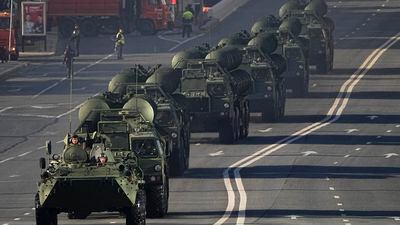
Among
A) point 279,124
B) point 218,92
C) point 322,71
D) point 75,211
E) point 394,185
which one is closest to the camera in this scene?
point 75,211

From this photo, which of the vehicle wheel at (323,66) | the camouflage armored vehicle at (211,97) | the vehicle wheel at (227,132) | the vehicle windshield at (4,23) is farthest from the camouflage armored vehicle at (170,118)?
the vehicle windshield at (4,23)

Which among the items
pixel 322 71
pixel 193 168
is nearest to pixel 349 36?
pixel 322 71

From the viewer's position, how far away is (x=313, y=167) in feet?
194

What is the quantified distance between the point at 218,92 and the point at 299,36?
21896 mm

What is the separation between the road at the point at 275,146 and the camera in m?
48.2

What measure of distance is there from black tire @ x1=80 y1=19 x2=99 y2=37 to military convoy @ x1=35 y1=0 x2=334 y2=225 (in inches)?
764

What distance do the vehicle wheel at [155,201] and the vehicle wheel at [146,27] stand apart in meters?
68.4

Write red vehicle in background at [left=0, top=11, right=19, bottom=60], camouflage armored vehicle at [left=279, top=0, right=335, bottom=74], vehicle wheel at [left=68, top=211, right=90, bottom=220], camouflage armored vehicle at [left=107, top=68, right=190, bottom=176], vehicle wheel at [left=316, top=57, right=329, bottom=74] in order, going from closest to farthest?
vehicle wheel at [left=68, top=211, right=90, bottom=220]
camouflage armored vehicle at [left=107, top=68, right=190, bottom=176]
camouflage armored vehicle at [left=279, top=0, right=335, bottom=74]
vehicle wheel at [left=316, top=57, right=329, bottom=74]
red vehicle in background at [left=0, top=11, right=19, bottom=60]

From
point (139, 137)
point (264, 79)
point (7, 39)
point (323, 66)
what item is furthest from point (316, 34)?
point (139, 137)

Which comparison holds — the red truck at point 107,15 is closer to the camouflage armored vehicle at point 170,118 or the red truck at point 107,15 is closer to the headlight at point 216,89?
the headlight at point 216,89

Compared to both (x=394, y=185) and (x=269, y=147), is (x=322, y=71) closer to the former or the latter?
(x=269, y=147)

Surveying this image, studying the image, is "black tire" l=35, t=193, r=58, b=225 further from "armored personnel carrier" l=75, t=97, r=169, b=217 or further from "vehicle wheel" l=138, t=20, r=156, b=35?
"vehicle wheel" l=138, t=20, r=156, b=35

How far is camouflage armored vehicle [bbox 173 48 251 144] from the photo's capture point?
6506 cm

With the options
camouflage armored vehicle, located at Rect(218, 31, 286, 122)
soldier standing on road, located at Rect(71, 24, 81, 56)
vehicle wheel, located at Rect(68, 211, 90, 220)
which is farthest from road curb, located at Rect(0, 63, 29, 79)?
vehicle wheel, located at Rect(68, 211, 90, 220)
